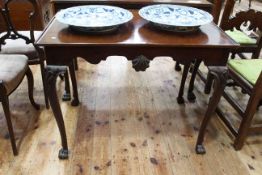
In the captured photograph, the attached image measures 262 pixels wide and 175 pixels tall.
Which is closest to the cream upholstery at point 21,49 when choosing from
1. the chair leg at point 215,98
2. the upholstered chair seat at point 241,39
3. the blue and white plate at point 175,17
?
the blue and white plate at point 175,17

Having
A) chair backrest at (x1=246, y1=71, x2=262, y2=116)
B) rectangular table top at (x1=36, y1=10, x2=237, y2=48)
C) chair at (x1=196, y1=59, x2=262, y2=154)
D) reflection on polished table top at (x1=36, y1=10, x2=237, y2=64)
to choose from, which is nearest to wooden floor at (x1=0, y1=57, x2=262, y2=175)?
chair at (x1=196, y1=59, x2=262, y2=154)

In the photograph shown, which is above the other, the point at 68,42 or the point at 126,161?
the point at 68,42

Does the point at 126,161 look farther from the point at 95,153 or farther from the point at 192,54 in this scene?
the point at 192,54

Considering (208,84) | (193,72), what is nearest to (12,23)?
(193,72)

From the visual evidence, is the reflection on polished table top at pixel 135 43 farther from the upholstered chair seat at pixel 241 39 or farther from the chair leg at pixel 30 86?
the upholstered chair seat at pixel 241 39

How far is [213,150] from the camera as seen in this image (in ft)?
5.73

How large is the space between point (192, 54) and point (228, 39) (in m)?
0.21

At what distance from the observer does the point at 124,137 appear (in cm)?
181

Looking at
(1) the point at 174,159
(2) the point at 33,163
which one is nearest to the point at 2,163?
(2) the point at 33,163

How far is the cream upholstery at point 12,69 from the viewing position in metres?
1.49

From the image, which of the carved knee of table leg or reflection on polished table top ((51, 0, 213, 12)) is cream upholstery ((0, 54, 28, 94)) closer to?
the carved knee of table leg

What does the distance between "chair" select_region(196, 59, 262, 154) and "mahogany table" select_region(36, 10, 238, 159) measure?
134 millimetres

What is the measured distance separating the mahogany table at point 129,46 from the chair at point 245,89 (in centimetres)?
13

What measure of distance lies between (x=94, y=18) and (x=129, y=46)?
269mm
